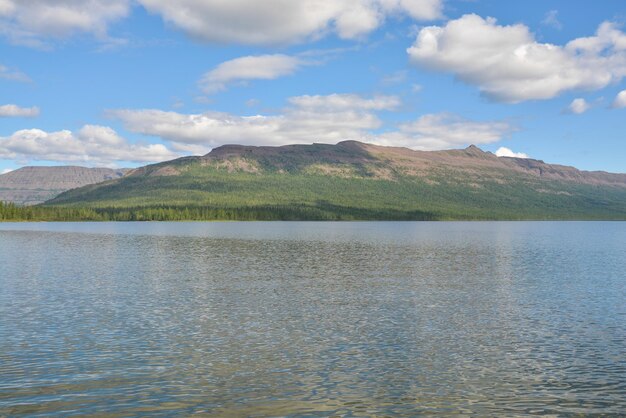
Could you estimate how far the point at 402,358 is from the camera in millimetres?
31109

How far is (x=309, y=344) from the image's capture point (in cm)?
3438

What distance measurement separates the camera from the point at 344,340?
35.4m

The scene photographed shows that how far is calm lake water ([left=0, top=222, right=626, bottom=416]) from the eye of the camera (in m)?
24.2

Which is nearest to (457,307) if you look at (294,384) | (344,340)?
(344,340)

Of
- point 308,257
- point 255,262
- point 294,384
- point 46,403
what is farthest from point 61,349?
point 308,257

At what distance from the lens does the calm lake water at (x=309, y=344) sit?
24250mm

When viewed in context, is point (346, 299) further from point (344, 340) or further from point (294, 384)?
point (294, 384)

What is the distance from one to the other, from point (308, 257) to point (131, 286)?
4315 centimetres

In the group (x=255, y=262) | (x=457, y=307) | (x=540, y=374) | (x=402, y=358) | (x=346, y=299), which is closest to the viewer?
(x=540, y=374)

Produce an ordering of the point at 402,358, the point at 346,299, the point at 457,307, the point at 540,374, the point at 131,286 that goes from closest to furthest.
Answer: the point at 540,374
the point at 402,358
the point at 457,307
the point at 346,299
the point at 131,286

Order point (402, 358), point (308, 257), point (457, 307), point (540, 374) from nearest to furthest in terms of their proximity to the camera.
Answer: point (540, 374), point (402, 358), point (457, 307), point (308, 257)

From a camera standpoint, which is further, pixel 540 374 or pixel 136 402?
pixel 540 374

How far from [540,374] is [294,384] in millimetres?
12409

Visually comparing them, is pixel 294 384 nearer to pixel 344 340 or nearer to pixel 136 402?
pixel 136 402
